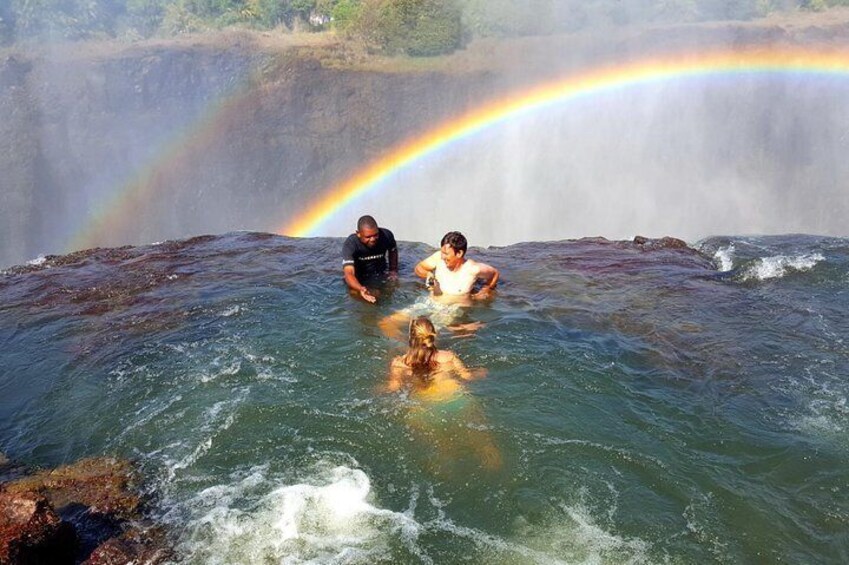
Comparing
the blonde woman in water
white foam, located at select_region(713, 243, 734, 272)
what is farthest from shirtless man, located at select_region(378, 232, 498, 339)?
white foam, located at select_region(713, 243, 734, 272)

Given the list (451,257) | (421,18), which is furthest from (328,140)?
(451,257)

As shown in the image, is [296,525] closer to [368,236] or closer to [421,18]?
[368,236]

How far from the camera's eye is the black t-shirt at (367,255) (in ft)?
27.5

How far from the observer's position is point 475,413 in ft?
17.6

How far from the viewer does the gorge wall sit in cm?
→ 2922

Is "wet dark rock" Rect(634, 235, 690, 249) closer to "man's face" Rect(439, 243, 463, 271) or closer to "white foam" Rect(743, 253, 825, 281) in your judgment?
"white foam" Rect(743, 253, 825, 281)

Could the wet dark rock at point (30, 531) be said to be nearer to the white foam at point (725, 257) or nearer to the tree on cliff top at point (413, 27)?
the white foam at point (725, 257)

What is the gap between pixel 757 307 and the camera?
24.3 ft

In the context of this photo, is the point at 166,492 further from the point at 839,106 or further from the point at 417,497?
the point at 839,106

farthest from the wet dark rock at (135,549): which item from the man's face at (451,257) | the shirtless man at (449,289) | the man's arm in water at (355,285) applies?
the man's face at (451,257)

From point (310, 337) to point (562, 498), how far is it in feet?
12.4

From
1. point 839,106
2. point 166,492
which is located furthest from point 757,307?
point 839,106

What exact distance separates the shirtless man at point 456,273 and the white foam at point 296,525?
12.1 ft

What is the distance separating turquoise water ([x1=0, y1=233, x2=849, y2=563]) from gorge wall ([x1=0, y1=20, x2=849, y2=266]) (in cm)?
2267
